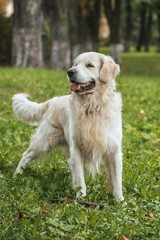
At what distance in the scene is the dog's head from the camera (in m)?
3.55

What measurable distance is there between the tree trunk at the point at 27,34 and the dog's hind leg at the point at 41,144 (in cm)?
1114

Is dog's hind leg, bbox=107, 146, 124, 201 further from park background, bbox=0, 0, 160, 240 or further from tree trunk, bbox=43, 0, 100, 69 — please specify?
tree trunk, bbox=43, 0, 100, 69

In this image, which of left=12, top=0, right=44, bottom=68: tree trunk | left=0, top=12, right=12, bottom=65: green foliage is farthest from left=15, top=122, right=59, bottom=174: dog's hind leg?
left=0, top=12, right=12, bottom=65: green foliage

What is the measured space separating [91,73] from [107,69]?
0.57 ft

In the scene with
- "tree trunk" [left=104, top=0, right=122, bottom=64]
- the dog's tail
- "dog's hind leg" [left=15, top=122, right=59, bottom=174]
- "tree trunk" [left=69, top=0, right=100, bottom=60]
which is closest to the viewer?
"dog's hind leg" [left=15, top=122, right=59, bottom=174]

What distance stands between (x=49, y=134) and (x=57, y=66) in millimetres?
12513

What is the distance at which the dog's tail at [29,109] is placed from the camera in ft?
14.8

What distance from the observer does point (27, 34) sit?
48.4 ft

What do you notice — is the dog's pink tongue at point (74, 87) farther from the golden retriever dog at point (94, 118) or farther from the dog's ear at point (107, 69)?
the dog's ear at point (107, 69)

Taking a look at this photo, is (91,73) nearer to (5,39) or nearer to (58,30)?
(58,30)

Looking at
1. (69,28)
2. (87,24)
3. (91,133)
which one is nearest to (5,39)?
(69,28)

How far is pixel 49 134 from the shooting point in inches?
165

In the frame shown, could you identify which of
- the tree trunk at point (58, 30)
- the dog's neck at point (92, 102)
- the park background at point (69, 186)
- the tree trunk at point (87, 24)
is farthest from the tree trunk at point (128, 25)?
the dog's neck at point (92, 102)

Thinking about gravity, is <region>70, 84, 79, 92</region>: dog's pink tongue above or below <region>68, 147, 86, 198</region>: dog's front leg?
above
